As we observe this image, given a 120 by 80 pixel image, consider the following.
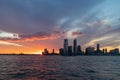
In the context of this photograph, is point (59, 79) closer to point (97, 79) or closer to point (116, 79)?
point (97, 79)

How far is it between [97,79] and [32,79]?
1821 centimetres

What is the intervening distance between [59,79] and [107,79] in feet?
45.4

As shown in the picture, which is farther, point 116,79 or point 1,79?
point 116,79

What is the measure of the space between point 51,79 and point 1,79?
13.6 m

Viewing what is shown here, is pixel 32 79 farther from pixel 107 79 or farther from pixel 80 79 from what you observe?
pixel 107 79

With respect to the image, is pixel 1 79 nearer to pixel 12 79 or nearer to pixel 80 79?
pixel 12 79

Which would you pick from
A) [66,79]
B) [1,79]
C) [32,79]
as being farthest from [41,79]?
[1,79]

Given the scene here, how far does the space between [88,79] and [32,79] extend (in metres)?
15.7

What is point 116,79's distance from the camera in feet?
185

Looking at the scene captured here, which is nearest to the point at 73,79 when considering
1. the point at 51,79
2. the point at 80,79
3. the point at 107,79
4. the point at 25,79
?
the point at 80,79

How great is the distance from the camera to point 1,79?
52812 millimetres

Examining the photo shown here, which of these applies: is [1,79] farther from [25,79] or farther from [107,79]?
[107,79]

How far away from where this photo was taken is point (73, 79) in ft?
179

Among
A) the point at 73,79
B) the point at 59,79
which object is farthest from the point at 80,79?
the point at 59,79
